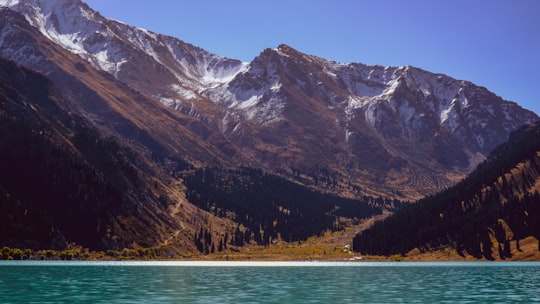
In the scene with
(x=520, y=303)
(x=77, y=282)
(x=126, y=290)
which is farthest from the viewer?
(x=77, y=282)

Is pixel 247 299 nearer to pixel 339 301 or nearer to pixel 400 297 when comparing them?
pixel 339 301

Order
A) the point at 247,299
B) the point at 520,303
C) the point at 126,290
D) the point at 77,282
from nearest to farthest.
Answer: the point at 520,303 < the point at 247,299 < the point at 126,290 < the point at 77,282

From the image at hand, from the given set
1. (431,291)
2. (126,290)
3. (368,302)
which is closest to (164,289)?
(126,290)

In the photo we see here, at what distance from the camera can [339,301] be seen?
70750 mm

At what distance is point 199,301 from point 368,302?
20.3 m

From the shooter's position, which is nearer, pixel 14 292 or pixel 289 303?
pixel 289 303

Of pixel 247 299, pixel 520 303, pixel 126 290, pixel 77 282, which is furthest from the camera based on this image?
pixel 77 282

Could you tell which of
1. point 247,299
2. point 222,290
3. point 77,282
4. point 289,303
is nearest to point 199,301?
point 247,299

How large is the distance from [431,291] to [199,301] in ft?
117

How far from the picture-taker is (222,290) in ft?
285

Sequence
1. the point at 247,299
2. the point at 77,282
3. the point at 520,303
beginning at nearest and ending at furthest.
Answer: the point at 520,303 → the point at 247,299 → the point at 77,282

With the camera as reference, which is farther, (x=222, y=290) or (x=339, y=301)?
(x=222, y=290)

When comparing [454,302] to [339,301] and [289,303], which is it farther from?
[289,303]

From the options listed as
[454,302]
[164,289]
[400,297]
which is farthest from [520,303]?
[164,289]
